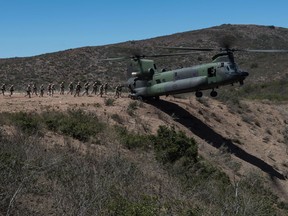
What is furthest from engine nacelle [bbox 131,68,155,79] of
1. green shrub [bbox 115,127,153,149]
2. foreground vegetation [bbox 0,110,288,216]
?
foreground vegetation [bbox 0,110,288,216]

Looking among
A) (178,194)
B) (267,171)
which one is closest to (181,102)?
(267,171)

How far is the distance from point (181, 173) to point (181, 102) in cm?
1341

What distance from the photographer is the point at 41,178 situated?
12344 mm

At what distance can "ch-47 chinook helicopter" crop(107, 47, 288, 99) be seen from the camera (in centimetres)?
2528

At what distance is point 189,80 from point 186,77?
0.39 meters

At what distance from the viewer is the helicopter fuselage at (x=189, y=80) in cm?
2527

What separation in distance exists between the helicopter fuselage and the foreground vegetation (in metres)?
4.58

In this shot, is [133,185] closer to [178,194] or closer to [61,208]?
[178,194]

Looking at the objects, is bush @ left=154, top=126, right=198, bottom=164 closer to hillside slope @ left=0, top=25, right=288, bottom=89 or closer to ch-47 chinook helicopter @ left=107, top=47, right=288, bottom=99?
ch-47 chinook helicopter @ left=107, top=47, right=288, bottom=99

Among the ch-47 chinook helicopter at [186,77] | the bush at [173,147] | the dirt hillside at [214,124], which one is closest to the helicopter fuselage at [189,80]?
the ch-47 chinook helicopter at [186,77]

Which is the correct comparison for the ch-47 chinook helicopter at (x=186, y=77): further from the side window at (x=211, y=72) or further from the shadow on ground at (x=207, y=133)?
the shadow on ground at (x=207, y=133)

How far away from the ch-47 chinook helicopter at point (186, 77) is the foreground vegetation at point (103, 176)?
4600 millimetres

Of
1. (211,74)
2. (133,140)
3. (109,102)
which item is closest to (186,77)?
(211,74)

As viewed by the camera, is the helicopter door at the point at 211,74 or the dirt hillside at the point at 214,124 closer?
the dirt hillside at the point at 214,124
